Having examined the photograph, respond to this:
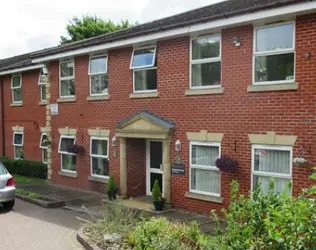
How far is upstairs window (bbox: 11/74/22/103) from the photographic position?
1894cm

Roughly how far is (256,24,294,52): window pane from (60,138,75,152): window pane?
27.8 feet

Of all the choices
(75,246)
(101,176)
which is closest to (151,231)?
(75,246)

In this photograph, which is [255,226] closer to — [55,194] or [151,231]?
[151,231]

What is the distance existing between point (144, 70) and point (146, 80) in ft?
1.03

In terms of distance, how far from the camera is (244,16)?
8.37 metres

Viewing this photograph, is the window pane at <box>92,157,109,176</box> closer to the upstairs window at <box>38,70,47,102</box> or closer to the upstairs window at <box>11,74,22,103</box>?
the upstairs window at <box>38,70,47,102</box>

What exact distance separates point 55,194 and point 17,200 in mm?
1258

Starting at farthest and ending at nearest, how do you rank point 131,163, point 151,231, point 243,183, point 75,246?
point 131,163 → point 243,183 → point 75,246 → point 151,231

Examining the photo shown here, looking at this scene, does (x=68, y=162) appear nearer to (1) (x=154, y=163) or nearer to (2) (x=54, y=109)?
(2) (x=54, y=109)

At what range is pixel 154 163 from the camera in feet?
39.8

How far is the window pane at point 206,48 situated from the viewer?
9.56 metres

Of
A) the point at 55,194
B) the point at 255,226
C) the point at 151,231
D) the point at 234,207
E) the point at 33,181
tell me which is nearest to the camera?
the point at 255,226

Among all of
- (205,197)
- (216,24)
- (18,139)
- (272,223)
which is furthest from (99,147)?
(272,223)

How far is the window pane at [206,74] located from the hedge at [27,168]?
9542 mm
